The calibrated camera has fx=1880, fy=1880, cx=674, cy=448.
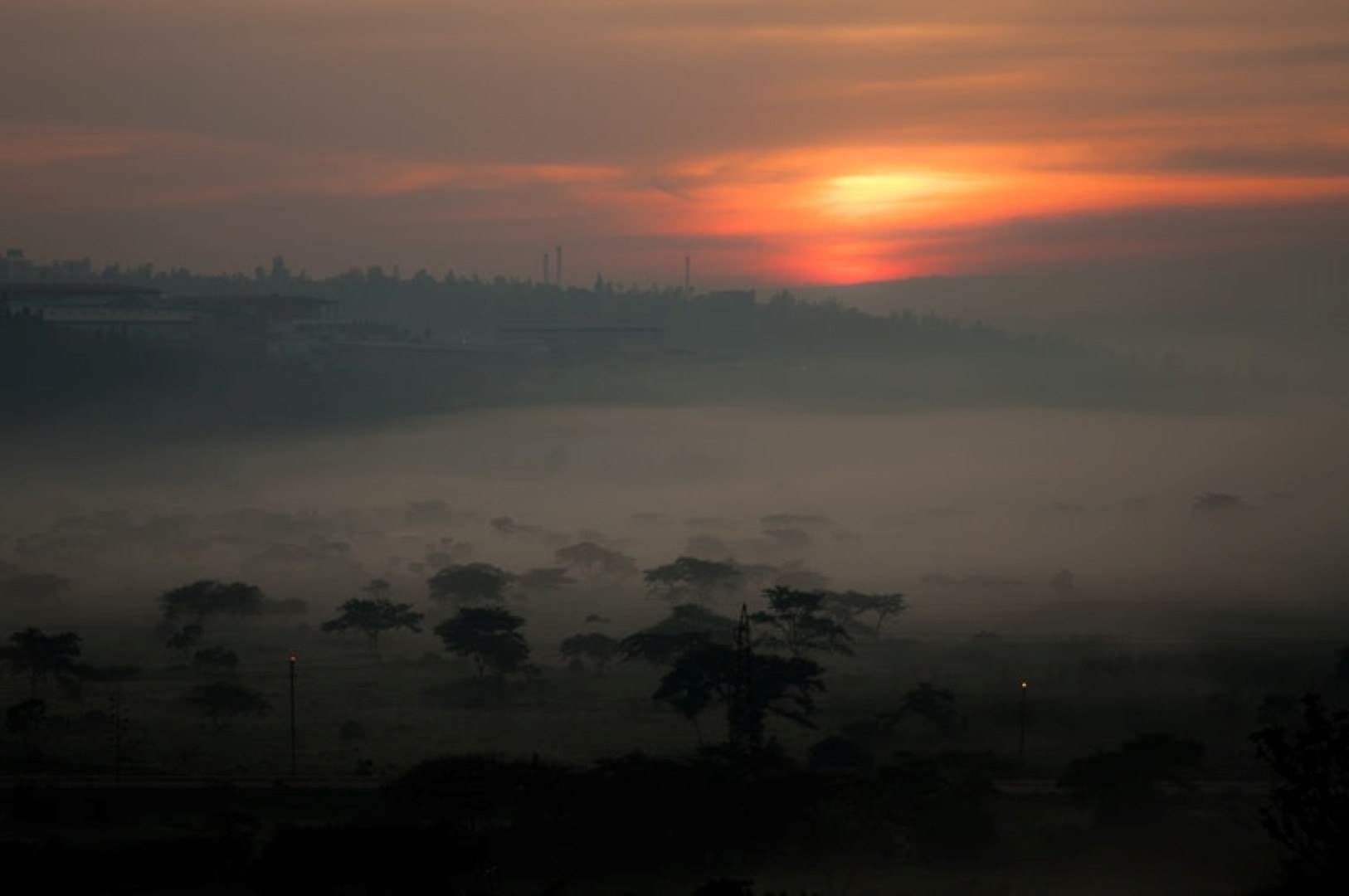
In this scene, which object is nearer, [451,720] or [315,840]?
[315,840]

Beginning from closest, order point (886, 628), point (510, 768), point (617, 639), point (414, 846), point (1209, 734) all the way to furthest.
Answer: point (414, 846), point (510, 768), point (1209, 734), point (617, 639), point (886, 628)

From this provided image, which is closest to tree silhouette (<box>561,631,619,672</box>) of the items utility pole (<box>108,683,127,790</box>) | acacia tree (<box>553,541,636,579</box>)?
utility pole (<box>108,683,127,790</box>)

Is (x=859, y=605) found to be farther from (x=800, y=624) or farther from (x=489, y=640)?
(x=489, y=640)

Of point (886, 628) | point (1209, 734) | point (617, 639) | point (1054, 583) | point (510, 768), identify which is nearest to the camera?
point (510, 768)

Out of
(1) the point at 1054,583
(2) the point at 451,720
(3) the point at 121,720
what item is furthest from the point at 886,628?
(3) the point at 121,720

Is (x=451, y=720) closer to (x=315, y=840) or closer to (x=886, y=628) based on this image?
(x=315, y=840)

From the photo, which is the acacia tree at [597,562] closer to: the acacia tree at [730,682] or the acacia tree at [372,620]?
the acacia tree at [372,620]

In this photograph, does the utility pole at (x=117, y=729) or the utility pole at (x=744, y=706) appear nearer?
the utility pole at (x=117, y=729)

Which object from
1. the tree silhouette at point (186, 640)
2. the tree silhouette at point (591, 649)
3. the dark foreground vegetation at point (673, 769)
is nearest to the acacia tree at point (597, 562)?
the dark foreground vegetation at point (673, 769)
